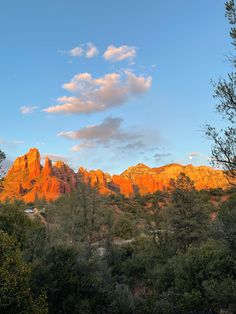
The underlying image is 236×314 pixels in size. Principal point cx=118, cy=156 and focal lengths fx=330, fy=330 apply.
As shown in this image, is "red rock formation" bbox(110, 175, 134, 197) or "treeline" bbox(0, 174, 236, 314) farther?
"red rock formation" bbox(110, 175, 134, 197)

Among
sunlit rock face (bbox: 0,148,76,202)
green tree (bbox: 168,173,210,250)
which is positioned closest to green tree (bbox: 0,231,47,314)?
green tree (bbox: 168,173,210,250)

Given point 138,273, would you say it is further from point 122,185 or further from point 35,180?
point 122,185

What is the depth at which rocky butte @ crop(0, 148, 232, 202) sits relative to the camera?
13325cm

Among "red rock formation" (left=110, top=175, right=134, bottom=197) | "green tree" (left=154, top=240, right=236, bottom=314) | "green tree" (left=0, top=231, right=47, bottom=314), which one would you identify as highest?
"red rock formation" (left=110, top=175, right=134, bottom=197)

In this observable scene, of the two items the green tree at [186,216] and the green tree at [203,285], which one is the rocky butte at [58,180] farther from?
the green tree at [203,285]

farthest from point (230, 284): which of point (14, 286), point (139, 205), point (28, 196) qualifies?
point (28, 196)

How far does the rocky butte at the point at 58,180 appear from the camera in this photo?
133250mm

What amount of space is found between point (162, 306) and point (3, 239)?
7339 millimetres

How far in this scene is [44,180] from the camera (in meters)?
140

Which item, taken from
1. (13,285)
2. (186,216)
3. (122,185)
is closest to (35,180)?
(122,185)

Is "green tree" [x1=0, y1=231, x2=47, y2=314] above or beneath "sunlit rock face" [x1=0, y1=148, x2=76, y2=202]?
beneath

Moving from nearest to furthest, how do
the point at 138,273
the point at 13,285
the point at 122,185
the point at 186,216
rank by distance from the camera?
the point at 13,285
the point at 186,216
the point at 138,273
the point at 122,185

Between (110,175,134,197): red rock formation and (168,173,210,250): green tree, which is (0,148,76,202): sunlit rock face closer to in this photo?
(110,175,134,197): red rock formation

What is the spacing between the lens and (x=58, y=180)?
458 ft
